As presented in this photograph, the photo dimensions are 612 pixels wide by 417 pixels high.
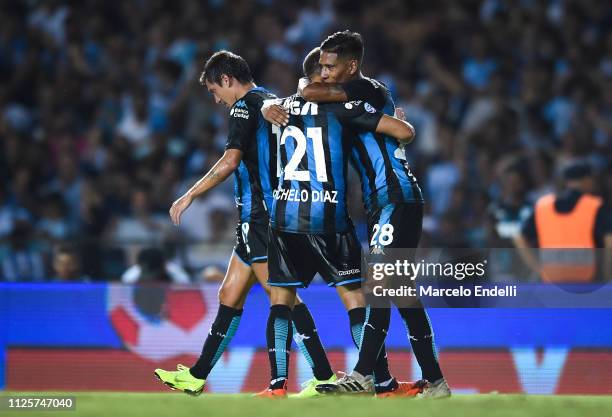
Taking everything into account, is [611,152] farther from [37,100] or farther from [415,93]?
[37,100]

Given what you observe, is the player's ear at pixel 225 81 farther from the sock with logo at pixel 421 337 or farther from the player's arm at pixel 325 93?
the sock with logo at pixel 421 337

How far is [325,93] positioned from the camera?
6730 mm

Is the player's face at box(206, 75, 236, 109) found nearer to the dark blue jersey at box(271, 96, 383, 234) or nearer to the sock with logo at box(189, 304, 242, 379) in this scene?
the dark blue jersey at box(271, 96, 383, 234)

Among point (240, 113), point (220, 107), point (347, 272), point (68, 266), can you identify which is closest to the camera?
point (347, 272)

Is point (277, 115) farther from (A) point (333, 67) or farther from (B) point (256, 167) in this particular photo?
(B) point (256, 167)

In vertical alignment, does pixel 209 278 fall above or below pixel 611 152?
below

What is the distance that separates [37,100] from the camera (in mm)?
14125

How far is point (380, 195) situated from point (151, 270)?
3.42 m

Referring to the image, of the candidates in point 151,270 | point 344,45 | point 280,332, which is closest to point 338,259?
point 280,332

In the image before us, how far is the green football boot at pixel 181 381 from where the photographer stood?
718 centimetres

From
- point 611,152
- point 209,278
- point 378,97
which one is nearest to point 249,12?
point 611,152

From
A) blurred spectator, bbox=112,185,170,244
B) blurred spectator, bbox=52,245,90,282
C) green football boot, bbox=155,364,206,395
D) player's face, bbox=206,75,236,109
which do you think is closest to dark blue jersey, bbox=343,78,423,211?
player's face, bbox=206,75,236,109

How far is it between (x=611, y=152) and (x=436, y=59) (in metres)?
2.16

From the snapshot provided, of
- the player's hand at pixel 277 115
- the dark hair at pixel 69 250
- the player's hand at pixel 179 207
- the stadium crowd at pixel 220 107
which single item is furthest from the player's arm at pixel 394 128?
the stadium crowd at pixel 220 107
